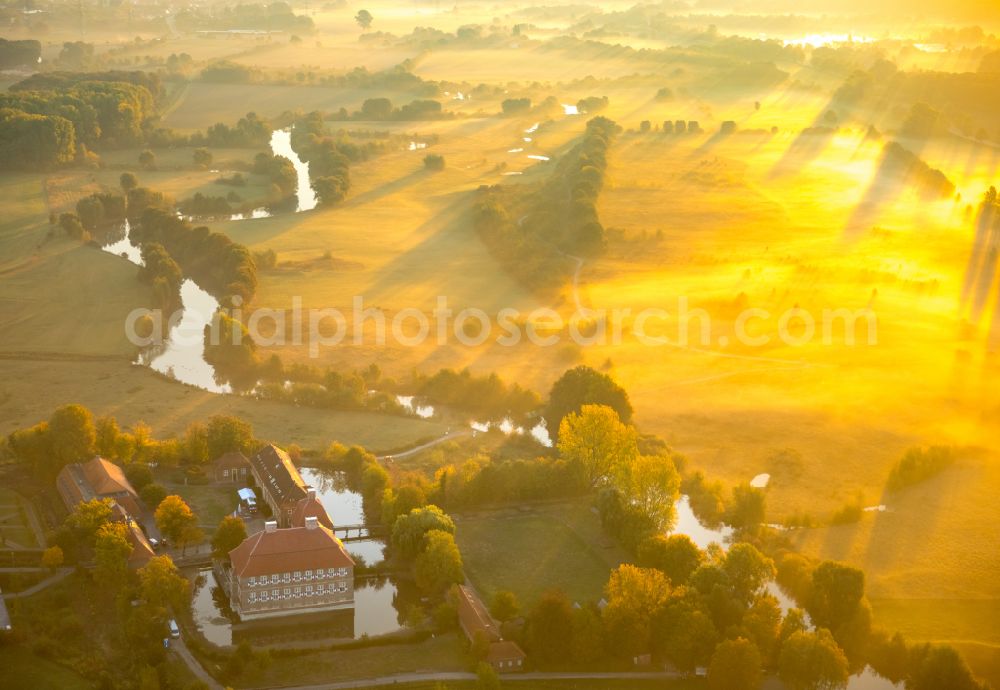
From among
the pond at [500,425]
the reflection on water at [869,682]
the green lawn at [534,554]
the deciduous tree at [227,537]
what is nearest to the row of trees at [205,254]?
the pond at [500,425]

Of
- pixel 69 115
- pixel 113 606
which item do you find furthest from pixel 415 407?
pixel 69 115

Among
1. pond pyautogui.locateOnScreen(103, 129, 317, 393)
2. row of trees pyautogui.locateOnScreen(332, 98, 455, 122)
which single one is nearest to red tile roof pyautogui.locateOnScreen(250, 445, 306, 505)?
pond pyautogui.locateOnScreen(103, 129, 317, 393)

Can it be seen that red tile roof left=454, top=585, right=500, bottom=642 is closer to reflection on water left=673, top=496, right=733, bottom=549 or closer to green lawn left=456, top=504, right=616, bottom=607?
green lawn left=456, top=504, right=616, bottom=607

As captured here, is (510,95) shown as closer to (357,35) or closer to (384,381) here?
(357,35)

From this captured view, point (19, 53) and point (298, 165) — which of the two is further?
point (19, 53)

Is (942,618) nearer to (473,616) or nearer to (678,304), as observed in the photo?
(473,616)

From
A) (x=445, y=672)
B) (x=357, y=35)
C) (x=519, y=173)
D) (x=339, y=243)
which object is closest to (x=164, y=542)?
(x=445, y=672)
